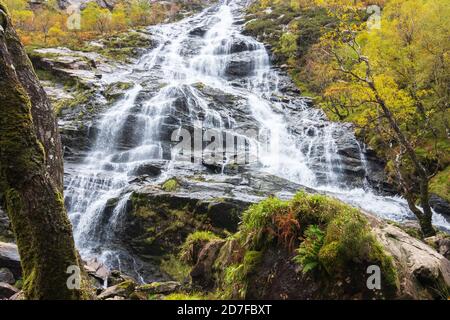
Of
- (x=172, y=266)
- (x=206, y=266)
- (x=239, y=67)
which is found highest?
(x=239, y=67)

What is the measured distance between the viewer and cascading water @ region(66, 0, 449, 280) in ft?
53.2

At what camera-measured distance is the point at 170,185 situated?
16.4 meters

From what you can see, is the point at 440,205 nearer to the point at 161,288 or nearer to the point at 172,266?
the point at 172,266

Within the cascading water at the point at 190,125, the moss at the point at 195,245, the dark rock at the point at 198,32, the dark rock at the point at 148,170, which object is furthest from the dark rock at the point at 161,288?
the dark rock at the point at 198,32

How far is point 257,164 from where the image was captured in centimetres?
2178

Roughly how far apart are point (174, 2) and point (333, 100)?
49.9 metres

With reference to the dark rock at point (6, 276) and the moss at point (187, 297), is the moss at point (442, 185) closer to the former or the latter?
the moss at point (187, 297)

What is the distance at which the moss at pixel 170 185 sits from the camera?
1617 cm

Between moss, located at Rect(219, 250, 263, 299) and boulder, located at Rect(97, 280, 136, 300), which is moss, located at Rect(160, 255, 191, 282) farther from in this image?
moss, located at Rect(219, 250, 263, 299)

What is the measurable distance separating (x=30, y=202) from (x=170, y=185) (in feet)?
37.6

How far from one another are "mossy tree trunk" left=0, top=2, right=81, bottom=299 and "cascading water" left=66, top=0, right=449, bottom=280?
9.03 m

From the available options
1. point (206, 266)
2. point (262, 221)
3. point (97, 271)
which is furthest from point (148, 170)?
point (262, 221)
